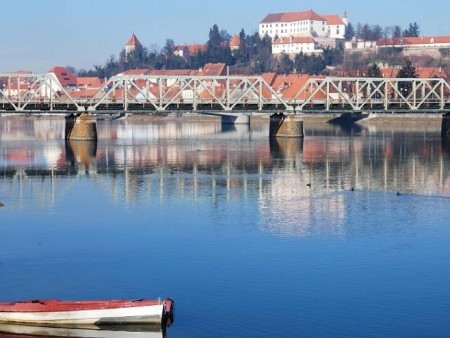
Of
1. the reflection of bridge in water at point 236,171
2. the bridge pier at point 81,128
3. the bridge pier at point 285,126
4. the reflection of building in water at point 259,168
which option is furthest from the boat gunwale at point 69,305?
the bridge pier at point 285,126

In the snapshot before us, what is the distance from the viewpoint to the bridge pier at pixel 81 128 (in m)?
80.9

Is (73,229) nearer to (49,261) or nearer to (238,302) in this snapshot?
(49,261)

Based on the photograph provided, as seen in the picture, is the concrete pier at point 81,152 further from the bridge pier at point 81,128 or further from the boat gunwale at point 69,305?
the boat gunwale at point 69,305

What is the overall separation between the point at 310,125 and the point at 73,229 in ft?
276

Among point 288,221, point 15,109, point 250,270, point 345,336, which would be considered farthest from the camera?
point 15,109

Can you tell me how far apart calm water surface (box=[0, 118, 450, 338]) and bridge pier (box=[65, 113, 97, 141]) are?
50.6 feet

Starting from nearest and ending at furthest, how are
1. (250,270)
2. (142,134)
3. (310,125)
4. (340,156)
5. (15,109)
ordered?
(250,270) < (340,156) < (15,109) < (142,134) < (310,125)

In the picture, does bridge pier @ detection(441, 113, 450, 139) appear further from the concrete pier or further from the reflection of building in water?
the concrete pier

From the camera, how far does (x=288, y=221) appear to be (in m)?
37.5

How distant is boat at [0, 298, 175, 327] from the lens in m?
22.5

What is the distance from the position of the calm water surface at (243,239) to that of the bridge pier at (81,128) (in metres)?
15.4

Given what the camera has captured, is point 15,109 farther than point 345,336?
Yes

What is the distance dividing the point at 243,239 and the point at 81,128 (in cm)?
4963

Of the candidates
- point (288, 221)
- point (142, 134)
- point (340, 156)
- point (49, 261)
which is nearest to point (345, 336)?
point (49, 261)
